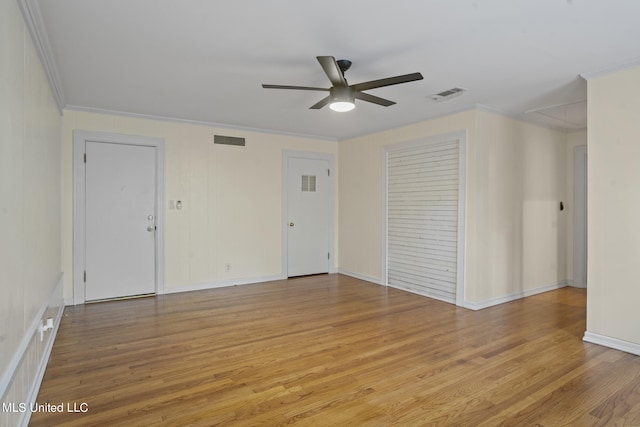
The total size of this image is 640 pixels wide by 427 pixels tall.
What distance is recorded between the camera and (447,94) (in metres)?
3.89

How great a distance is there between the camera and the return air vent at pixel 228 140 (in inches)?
215

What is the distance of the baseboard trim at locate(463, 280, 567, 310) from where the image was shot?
14.5ft

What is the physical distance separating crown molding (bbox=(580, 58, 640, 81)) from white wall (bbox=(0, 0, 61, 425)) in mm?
4244

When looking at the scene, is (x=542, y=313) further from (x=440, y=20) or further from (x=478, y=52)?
(x=440, y=20)

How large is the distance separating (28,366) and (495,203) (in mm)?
4787

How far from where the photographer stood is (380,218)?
19.0 ft

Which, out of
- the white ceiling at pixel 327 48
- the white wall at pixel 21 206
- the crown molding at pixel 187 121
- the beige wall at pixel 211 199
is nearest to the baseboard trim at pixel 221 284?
the beige wall at pixel 211 199

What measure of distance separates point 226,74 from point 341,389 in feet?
9.37

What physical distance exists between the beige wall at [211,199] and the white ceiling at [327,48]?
2.54ft

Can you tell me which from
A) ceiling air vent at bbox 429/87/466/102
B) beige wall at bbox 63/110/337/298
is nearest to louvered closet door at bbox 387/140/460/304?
ceiling air vent at bbox 429/87/466/102

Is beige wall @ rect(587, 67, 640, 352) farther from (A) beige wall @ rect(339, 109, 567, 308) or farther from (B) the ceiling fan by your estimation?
(B) the ceiling fan

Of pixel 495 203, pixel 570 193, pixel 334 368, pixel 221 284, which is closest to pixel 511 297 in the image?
pixel 495 203

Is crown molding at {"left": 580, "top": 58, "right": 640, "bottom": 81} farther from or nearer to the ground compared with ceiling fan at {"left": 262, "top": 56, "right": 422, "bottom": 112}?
farther from the ground

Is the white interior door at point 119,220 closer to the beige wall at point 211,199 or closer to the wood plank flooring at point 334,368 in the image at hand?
the beige wall at point 211,199
